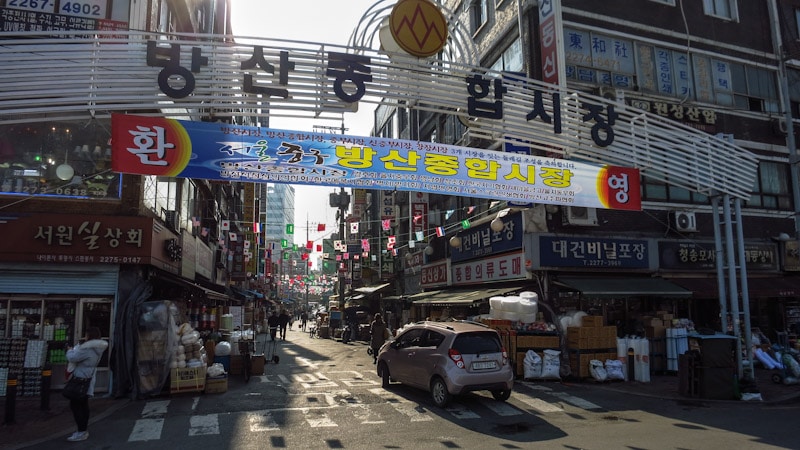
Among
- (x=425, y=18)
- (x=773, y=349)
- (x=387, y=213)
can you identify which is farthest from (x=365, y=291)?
(x=425, y=18)

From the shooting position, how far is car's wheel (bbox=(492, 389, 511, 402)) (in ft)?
35.7

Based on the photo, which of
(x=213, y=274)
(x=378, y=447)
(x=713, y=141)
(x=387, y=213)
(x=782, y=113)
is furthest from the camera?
(x=387, y=213)

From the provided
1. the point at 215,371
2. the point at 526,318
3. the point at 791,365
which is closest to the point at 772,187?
the point at 791,365

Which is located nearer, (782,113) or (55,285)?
(55,285)

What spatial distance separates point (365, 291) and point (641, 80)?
2208 centimetres

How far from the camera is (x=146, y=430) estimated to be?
29.2 ft

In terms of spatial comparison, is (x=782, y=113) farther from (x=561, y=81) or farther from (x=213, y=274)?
(x=213, y=274)

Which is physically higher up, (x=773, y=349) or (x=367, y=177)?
(x=367, y=177)

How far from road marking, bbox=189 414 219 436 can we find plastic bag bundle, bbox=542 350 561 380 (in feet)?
27.1

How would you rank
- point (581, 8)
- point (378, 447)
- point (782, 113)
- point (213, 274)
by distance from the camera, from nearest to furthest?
point (378, 447) < point (581, 8) < point (782, 113) < point (213, 274)

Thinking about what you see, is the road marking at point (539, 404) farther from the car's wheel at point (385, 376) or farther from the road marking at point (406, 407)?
the car's wheel at point (385, 376)

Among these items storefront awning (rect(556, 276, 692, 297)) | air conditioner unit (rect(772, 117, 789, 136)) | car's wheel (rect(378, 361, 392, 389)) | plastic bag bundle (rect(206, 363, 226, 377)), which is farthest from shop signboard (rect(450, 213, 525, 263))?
air conditioner unit (rect(772, 117, 789, 136))

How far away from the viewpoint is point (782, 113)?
22.1 meters

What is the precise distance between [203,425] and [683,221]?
55.3 feet
